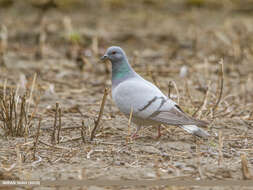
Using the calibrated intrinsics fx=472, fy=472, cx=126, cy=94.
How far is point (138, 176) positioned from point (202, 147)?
0.78m

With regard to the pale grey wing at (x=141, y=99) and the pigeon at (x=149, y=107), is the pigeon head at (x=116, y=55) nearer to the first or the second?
the pigeon at (x=149, y=107)

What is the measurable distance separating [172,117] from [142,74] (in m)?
2.38

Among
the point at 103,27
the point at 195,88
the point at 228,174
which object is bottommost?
the point at 228,174

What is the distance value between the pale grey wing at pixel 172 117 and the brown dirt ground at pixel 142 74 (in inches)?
7.5

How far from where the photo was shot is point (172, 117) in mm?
3430

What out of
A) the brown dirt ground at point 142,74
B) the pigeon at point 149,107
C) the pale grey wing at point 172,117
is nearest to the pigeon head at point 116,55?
the pigeon at point 149,107

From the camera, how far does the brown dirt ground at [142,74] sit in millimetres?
3008

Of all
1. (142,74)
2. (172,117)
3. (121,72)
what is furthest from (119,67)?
(142,74)

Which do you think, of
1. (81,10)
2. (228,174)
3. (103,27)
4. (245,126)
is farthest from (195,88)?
(81,10)

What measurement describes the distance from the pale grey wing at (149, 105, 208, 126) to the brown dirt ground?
189mm

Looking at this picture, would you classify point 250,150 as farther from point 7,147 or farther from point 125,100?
point 7,147

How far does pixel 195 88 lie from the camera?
5672 millimetres

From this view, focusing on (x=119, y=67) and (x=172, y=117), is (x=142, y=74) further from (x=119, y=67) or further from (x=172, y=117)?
(x=172, y=117)

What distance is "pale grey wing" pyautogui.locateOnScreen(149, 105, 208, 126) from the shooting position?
336 centimetres
